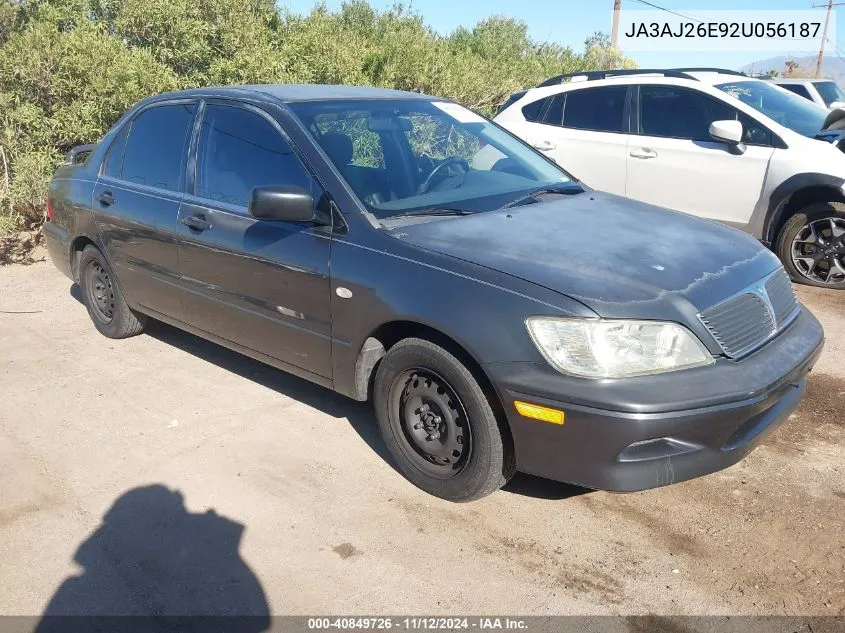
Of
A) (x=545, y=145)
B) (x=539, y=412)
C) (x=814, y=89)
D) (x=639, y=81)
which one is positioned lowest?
(x=539, y=412)

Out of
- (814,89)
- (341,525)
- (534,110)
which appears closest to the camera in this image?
(341,525)

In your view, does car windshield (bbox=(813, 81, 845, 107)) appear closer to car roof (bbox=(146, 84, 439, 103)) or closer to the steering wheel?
car roof (bbox=(146, 84, 439, 103))

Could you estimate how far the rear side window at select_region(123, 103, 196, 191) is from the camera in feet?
15.1

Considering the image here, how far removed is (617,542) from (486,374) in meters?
0.89

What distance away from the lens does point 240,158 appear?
418 centimetres

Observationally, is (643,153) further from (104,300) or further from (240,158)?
(104,300)

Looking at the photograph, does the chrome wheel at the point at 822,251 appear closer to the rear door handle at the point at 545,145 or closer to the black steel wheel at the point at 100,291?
the rear door handle at the point at 545,145

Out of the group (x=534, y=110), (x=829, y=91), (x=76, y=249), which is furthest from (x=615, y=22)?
(x=76, y=249)

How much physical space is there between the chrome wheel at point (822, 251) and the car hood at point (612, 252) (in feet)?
10.1

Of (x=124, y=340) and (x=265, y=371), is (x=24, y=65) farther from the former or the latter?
(x=265, y=371)

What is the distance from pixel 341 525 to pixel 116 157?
128 inches

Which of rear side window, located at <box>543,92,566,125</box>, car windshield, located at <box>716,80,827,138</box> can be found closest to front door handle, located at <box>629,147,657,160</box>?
car windshield, located at <box>716,80,827,138</box>

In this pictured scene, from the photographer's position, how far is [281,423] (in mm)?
4297

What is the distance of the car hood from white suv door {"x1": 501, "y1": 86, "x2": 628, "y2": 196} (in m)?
3.74
